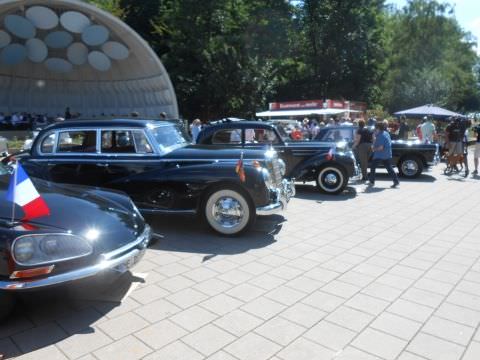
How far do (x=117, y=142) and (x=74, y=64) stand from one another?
24.4 metres

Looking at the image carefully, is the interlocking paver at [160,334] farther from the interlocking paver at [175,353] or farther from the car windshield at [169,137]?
the car windshield at [169,137]

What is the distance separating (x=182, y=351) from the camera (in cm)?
311

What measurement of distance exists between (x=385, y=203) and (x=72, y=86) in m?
27.6

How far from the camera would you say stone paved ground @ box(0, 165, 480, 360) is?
317cm

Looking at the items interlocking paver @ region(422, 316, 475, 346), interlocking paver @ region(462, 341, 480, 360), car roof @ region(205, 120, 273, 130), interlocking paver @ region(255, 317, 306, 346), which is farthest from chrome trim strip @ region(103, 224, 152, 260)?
car roof @ region(205, 120, 273, 130)

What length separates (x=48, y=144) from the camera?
6555 mm

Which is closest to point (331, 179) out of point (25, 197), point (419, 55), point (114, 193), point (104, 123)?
point (104, 123)

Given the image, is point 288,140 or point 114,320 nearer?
point 114,320

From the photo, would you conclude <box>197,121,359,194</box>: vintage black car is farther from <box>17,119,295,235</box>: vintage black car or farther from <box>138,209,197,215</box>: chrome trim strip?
<box>138,209,197,215</box>: chrome trim strip

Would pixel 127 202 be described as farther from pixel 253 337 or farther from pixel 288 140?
pixel 288 140

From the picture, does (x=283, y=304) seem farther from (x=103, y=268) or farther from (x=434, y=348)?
(x=103, y=268)

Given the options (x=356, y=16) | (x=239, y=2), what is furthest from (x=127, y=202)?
(x=356, y=16)

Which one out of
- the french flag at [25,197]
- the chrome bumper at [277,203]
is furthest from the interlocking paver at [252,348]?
the chrome bumper at [277,203]

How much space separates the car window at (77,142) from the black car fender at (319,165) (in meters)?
4.84
